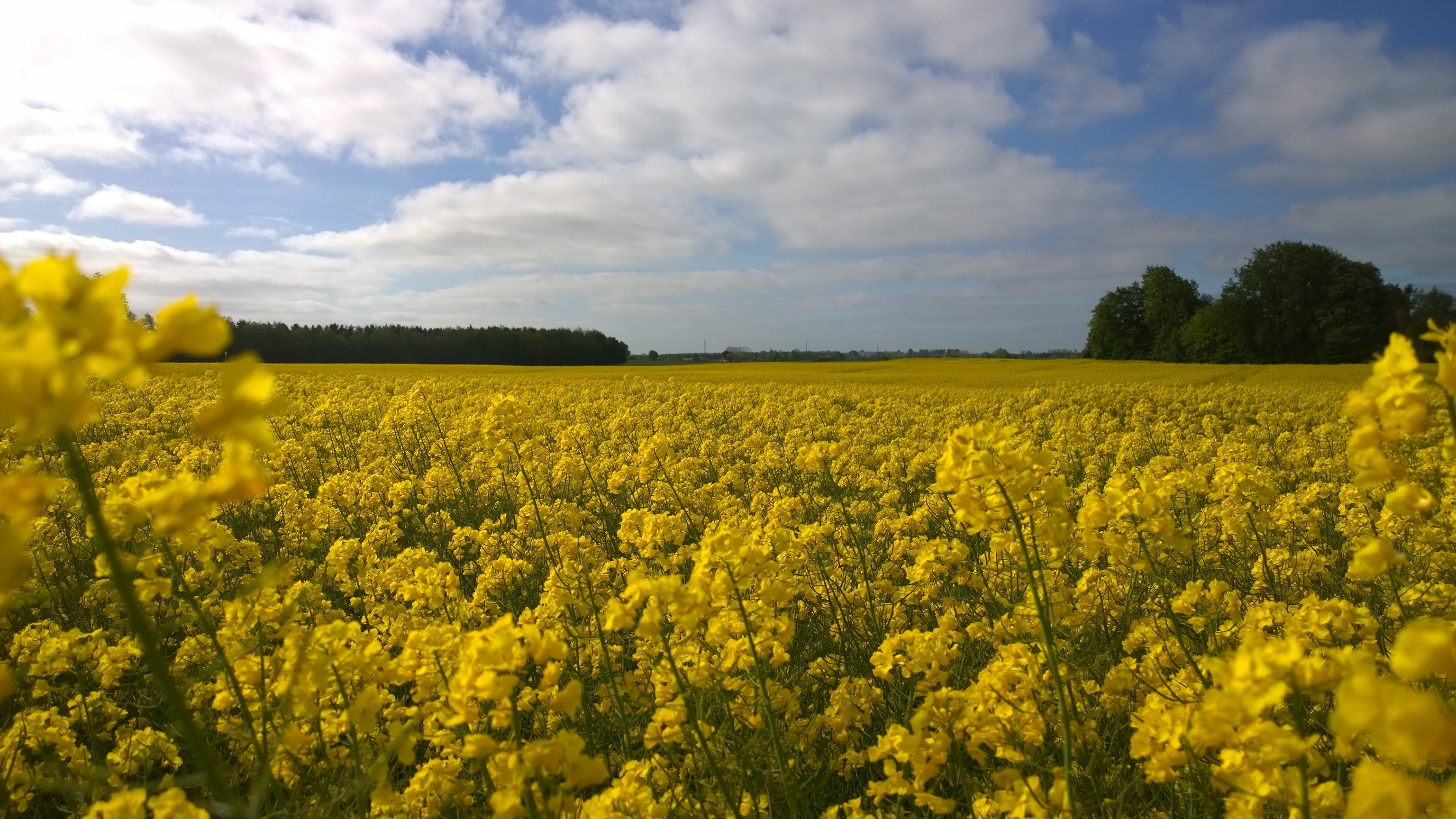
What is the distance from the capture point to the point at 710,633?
2.81 meters

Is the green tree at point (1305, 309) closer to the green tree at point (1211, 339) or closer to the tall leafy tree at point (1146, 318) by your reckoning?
the green tree at point (1211, 339)

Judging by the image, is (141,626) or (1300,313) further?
(1300,313)

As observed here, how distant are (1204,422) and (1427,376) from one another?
1197 centimetres

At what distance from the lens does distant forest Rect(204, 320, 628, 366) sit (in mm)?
56562

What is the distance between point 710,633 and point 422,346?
218ft

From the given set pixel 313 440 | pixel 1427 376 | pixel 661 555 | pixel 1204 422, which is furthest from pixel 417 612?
pixel 1204 422

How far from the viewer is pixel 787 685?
13.0 feet

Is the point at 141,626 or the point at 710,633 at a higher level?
the point at 141,626

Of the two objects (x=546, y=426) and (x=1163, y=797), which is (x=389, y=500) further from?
(x=1163, y=797)

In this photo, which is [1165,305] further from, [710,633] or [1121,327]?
[710,633]

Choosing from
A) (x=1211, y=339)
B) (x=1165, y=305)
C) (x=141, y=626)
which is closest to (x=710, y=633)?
(x=141, y=626)

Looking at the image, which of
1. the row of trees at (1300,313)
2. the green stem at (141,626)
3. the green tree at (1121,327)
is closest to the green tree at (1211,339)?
the row of trees at (1300,313)

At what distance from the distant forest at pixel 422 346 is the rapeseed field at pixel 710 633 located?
54647 millimetres

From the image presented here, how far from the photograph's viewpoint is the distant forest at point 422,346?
5656cm
